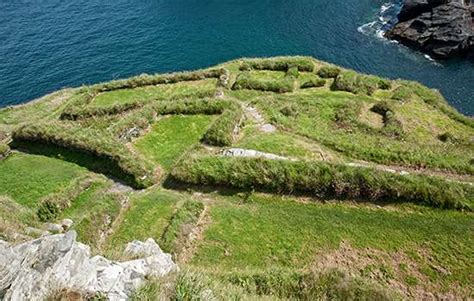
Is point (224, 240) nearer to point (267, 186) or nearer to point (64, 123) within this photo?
point (267, 186)

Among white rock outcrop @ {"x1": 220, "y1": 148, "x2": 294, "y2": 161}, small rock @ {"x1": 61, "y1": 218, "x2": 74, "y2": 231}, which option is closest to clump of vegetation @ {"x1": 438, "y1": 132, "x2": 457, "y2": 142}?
white rock outcrop @ {"x1": 220, "y1": 148, "x2": 294, "y2": 161}

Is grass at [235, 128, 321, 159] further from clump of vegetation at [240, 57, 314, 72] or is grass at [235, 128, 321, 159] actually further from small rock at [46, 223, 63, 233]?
clump of vegetation at [240, 57, 314, 72]

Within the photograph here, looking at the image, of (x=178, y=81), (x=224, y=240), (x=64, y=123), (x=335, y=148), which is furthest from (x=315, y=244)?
(x=178, y=81)

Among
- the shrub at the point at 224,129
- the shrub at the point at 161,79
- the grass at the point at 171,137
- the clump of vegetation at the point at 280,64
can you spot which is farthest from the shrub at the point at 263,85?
the shrub at the point at 224,129

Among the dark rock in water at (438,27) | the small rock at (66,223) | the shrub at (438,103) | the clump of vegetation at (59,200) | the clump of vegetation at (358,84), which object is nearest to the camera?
the small rock at (66,223)

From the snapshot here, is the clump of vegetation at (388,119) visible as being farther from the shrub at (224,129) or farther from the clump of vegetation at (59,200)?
the clump of vegetation at (59,200)

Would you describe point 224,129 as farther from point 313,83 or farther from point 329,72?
point 329,72

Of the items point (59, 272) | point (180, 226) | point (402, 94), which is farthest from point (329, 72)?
point (59, 272)
